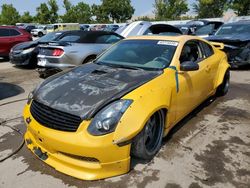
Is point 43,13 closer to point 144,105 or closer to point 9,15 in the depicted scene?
point 9,15

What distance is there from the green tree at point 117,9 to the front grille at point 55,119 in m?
59.2

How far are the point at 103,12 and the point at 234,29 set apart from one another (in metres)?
53.4

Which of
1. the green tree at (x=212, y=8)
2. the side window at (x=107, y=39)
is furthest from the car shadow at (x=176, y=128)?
the green tree at (x=212, y=8)

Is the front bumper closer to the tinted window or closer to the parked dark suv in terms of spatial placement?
the tinted window

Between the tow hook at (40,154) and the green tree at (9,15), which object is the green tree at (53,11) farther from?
the tow hook at (40,154)

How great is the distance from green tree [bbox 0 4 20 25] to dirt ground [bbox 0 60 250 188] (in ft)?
198

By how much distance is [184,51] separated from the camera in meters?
4.41

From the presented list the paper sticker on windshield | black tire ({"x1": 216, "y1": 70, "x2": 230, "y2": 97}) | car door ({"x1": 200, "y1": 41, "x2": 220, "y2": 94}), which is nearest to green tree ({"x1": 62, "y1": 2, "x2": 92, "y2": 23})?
black tire ({"x1": 216, "y1": 70, "x2": 230, "y2": 97})

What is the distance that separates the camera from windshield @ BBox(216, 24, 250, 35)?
10.4 m

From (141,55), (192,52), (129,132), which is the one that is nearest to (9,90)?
(141,55)

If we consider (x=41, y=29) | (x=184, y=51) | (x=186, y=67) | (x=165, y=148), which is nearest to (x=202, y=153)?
(x=165, y=148)

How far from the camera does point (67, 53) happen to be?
771cm

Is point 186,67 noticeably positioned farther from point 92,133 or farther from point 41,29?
point 41,29

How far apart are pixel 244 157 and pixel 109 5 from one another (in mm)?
59688
